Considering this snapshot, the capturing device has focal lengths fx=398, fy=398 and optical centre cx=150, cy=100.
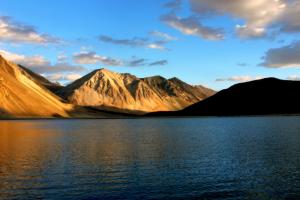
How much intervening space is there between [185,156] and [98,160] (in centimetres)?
1313

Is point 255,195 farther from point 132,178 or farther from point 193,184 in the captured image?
point 132,178

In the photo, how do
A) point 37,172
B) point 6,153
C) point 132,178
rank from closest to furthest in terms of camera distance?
point 132,178 < point 37,172 < point 6,153

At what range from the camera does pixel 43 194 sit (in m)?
35.8

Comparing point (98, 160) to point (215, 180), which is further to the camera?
point (98, 160)

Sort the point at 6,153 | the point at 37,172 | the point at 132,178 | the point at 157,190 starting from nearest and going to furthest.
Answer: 1. the point at 157,190
2. the point at 132,178
3. the point at 37,172
4. the point at 6,153

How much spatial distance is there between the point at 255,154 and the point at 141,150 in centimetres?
1979

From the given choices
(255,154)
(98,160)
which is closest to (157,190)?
(98,160)

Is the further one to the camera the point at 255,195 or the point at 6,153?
the point at 6,153

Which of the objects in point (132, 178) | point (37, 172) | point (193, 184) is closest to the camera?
point (193, 184)

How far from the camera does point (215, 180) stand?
4128cm

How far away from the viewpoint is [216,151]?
66.2 meters

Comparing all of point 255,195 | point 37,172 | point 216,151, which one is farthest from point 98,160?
point 255,195

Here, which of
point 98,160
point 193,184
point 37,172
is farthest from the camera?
point 98,160

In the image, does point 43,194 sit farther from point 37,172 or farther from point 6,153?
point 6,153
